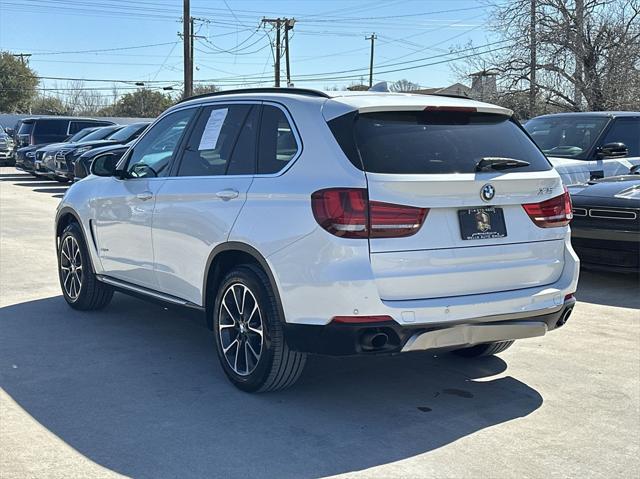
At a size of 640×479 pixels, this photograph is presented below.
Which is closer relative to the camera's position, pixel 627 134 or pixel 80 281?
pixel 80 281

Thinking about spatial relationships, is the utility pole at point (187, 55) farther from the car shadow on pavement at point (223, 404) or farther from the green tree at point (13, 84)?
the green tree at point (13, 84)

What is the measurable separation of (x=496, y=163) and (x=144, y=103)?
79.5 metres

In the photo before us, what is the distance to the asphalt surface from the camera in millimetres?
3844

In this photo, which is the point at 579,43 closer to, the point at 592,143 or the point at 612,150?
the point at 592,143

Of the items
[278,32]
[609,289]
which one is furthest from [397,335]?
[278,32]

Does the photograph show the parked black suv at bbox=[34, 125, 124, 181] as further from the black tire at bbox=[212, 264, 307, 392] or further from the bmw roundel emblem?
the bmw roundel emblem

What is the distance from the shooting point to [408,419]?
445 centimetres

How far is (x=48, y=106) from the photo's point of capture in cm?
8688

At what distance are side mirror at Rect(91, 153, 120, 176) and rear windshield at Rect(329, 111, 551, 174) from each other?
277cm

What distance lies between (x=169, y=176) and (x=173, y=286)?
802mm

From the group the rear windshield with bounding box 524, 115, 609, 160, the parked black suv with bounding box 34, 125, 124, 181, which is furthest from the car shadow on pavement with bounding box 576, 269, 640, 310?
the parked black suv with bounding box 34, 125, 124, 181

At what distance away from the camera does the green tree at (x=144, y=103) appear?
79.4 metres

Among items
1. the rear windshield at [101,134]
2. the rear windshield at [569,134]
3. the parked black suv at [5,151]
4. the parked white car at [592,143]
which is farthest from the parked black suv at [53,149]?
the parked white car at [592,143]

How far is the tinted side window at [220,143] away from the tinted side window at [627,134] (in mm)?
6627
